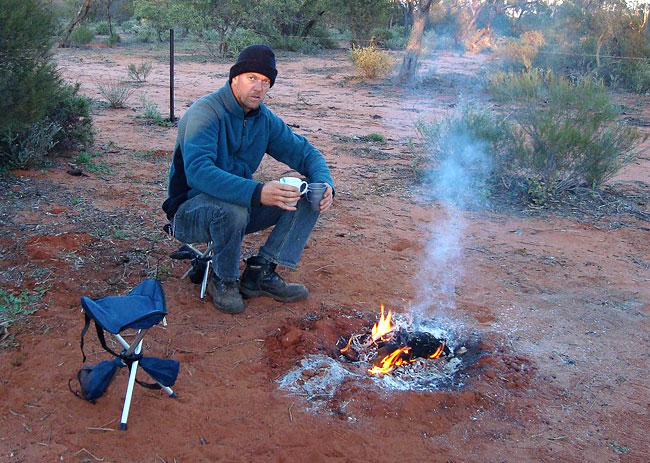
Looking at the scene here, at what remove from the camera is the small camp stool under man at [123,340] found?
224 centimetres

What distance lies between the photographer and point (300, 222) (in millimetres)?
3354

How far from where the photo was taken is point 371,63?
1500cm

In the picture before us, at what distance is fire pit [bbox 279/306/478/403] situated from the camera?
2.76 meters

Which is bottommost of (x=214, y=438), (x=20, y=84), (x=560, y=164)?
(x=214, y=438)

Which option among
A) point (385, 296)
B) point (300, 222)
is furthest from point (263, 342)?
point (385, 296)

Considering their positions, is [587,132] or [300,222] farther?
[587,132]

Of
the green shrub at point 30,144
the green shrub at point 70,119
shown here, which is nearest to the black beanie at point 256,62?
the green shrub at point 30,144

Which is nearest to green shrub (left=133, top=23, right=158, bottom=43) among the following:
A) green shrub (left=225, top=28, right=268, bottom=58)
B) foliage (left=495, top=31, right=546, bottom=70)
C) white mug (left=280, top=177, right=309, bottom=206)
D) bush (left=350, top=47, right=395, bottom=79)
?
green shrub (left=225, top=28, right=268, bottom=58)

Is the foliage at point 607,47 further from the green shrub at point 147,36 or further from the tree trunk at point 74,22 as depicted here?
the green shrub at point 147,36

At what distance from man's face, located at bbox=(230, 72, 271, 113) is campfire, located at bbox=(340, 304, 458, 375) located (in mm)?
1356

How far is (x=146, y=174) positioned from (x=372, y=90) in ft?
29.4

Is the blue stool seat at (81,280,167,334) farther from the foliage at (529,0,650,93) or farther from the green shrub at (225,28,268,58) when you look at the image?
the green shrub at (225,28,268,58)

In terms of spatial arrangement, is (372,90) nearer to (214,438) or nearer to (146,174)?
(146,174)

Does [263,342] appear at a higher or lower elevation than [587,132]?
lower
